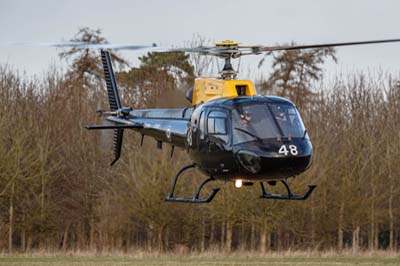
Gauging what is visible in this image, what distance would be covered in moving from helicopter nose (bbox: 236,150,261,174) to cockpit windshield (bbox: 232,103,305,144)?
0.85 ft

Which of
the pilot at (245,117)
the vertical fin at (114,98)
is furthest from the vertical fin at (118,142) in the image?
the pilot at (245,117)

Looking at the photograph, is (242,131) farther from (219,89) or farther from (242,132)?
(219,89)

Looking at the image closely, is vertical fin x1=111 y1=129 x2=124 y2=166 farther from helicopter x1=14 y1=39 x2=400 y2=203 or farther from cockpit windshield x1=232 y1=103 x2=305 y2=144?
cockpit windshield x1=232 y1=103 x2=305 y2=144

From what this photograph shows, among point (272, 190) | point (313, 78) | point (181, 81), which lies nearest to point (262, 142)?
point (272, 190)

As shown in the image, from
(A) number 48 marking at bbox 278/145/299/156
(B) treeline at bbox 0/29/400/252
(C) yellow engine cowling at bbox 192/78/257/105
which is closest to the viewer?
(A) number 48 marking at bbox 278/145/299/156

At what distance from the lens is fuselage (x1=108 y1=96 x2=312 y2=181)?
18.9m

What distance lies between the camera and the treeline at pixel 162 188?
4134 cm

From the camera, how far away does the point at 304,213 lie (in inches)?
1688

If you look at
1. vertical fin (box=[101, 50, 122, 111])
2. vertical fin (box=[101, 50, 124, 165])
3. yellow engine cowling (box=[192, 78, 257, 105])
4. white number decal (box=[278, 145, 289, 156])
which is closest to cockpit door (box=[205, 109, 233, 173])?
yellow engine cowling (box=[192, 78, 257, 105])

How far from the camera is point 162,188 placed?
136 feet

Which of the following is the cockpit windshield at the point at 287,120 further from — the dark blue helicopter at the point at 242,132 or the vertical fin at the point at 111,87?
the vertical fin at the point at 111,87

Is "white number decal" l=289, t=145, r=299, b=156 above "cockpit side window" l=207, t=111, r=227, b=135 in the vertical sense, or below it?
below

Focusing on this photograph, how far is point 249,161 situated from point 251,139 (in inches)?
16.7

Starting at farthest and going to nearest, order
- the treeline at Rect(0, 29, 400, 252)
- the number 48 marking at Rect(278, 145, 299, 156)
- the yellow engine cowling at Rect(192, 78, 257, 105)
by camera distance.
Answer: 1. the treeline at Rect(0, 29, 400, 252)
2. the yellow engine cowling at Rect(192, 78, 257, 105)
3. the number 48 marking at Rect(278, 145, 299, 156)
